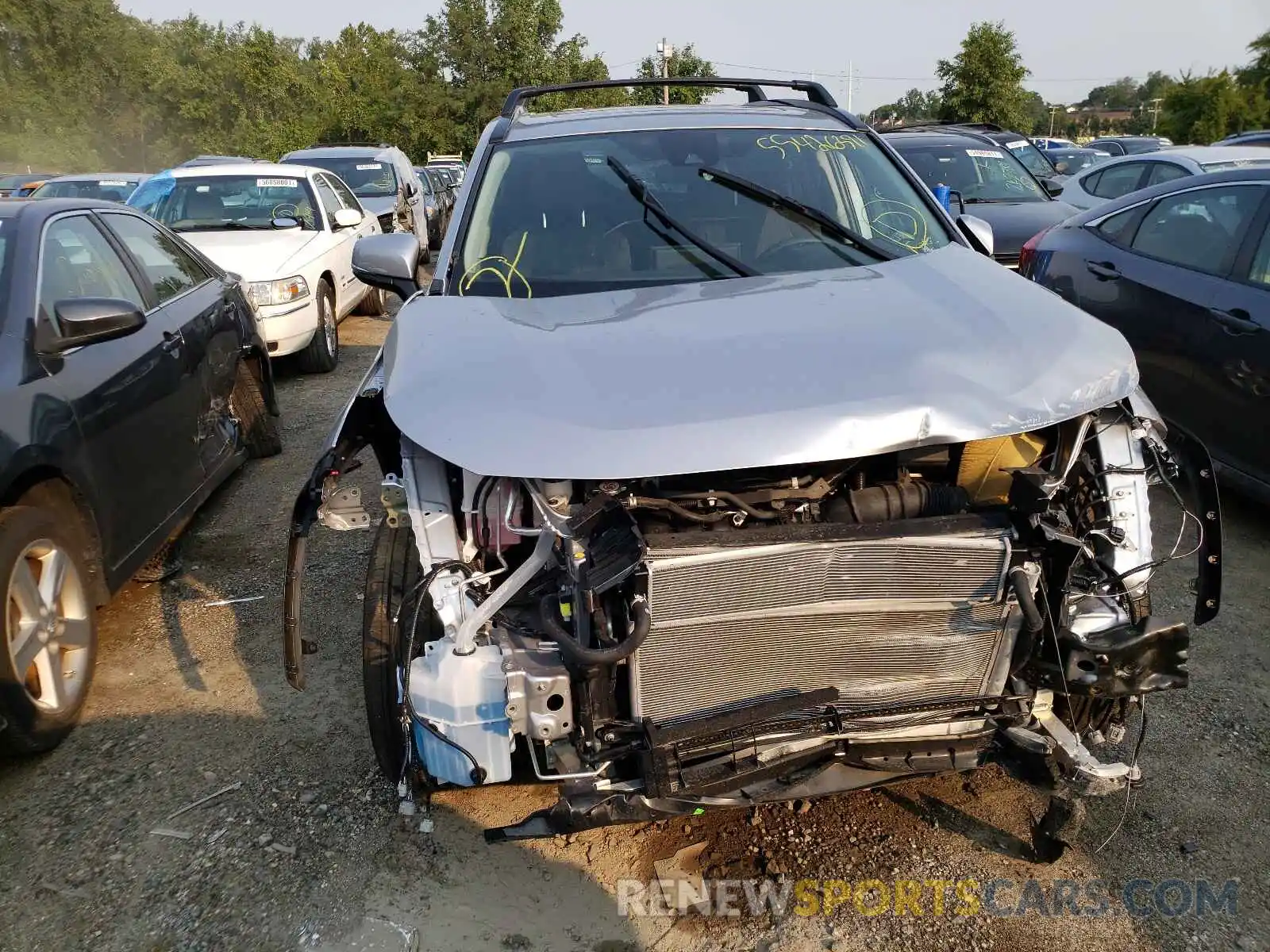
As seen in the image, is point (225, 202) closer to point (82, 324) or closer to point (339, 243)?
point (339, 243)

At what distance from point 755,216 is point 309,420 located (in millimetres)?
4249

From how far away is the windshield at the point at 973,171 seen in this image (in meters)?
8.93

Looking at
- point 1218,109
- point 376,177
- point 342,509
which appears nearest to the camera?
point 342,509

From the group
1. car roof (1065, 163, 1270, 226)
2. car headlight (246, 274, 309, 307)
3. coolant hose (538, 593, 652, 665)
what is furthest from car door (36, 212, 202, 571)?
car roof (1065, 163, 1270, 226)

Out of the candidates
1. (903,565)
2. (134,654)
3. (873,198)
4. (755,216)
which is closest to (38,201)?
(134,654)

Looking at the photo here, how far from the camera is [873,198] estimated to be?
3.58 meters

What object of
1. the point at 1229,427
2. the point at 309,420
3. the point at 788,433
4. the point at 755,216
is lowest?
the point at 309,420

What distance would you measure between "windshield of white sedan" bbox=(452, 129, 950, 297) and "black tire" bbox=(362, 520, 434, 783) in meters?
0.93

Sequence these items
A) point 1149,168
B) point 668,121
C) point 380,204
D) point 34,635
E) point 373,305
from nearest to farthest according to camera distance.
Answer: point 34,635, point 668,121, point 1149,168, point 373,305, point 380,204

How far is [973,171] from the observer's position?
30.0ft

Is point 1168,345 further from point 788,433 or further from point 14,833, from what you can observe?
point 14,833

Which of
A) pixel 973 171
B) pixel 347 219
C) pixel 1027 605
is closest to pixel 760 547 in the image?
pixel 1027 605

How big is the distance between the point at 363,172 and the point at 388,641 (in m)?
11.7

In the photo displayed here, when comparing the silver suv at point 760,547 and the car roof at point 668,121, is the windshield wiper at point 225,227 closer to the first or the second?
the car roof at point 668,121
